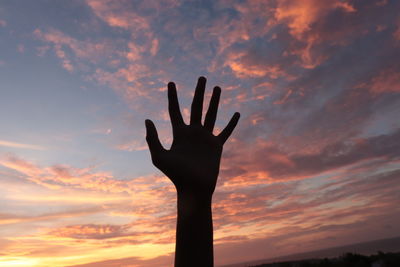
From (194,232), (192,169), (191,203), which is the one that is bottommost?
(194,232)

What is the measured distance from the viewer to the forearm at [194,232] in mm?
5512

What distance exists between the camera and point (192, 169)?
5988 mm

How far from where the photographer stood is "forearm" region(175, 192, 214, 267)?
217 inches

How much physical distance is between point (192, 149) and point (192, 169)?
1.49 feet

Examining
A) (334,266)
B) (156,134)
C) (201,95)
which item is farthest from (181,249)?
(334,266)

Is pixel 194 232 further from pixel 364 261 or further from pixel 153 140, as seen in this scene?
pixel 364 261

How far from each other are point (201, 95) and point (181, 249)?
280 cm

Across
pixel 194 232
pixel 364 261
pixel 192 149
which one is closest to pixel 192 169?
pixel 192 149

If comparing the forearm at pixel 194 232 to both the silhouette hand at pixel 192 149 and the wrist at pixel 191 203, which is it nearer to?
the wrist at pixel 191 203

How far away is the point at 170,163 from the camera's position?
591cm

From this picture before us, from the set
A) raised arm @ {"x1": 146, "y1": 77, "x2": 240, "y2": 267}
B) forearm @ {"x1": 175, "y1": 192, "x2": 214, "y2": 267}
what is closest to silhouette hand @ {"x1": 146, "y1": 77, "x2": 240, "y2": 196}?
raised arm @ {"x1": 146, "y1": 77, "x2": 240, "y2": 267}

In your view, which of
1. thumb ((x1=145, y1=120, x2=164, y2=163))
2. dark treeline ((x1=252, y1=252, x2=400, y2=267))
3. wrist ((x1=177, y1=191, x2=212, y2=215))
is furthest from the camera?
dark treeline ((x1=252, y1=252, x2=400, y2=267))

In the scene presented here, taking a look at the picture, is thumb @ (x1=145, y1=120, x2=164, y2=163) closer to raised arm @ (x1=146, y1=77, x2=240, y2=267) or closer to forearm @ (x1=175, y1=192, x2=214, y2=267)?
raised arm @ (x1=146, y1=77, x2=240, y2=267)

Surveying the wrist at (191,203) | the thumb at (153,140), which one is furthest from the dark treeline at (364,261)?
the thumb at (153,140)
